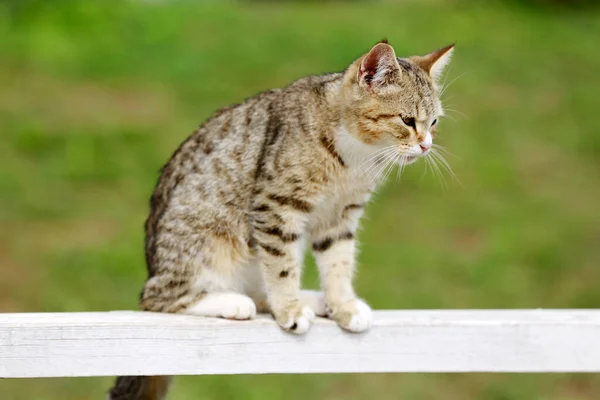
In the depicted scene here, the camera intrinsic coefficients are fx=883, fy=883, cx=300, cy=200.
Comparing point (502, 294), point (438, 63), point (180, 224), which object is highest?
point (502, 294)

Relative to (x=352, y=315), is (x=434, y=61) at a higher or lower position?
higher

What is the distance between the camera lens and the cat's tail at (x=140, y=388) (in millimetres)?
2855

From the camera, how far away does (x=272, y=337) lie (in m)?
2.62

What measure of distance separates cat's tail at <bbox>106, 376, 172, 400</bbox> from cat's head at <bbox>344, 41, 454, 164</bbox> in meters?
1.03

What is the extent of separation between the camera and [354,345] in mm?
2623

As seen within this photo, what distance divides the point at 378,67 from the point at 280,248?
65 centimetres

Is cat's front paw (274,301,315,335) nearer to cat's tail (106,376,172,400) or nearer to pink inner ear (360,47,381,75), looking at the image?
cat's tail (106,376,172,400)

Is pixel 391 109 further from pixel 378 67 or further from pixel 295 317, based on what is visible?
pixel 295 317

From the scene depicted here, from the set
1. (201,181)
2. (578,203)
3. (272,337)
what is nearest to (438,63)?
(201,181)

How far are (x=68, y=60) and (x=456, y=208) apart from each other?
11.8ft

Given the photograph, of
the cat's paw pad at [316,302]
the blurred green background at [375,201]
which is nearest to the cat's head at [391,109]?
the cat's paw pad at [316,302]

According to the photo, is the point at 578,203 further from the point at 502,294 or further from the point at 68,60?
the point at 68,60

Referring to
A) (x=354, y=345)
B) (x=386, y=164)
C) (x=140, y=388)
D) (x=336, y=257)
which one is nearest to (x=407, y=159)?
(x=386, y=164)

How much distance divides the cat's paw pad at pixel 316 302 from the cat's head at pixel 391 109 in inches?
23.5
